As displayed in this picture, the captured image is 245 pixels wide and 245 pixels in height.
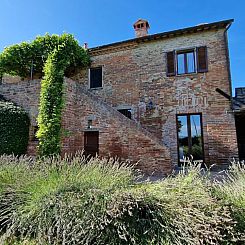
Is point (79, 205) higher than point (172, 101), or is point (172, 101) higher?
point (172, 101)

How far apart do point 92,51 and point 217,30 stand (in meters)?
6.83

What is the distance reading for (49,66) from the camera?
28.2ft

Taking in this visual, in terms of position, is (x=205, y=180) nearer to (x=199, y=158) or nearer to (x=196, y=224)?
(x=196, y=224)

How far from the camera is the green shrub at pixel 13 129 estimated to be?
783 centimetres

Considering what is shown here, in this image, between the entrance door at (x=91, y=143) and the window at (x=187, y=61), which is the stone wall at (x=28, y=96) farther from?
the window at (x=187, y=61)

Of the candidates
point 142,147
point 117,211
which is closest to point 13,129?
point 142,147

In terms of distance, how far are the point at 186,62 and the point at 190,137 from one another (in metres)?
3.83

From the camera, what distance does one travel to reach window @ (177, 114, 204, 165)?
394 inches

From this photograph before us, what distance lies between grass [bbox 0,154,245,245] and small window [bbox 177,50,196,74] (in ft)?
26.4

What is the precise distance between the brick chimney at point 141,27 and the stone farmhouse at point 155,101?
7.09 feet

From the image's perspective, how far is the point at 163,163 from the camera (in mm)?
7477

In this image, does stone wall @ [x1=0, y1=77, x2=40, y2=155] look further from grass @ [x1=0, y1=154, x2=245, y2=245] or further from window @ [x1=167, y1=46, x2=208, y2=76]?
window @ [x1=167, y1=46, x2=208, y2=76]

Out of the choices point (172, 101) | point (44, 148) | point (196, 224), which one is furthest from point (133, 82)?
point (196, 224)

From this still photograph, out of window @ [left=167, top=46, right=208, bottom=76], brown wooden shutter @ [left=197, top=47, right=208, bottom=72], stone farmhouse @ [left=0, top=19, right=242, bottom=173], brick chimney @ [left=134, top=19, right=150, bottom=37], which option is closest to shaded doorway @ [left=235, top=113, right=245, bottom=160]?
stone farmhouse @ [left=0, top=19, right=242, bottom=173]
